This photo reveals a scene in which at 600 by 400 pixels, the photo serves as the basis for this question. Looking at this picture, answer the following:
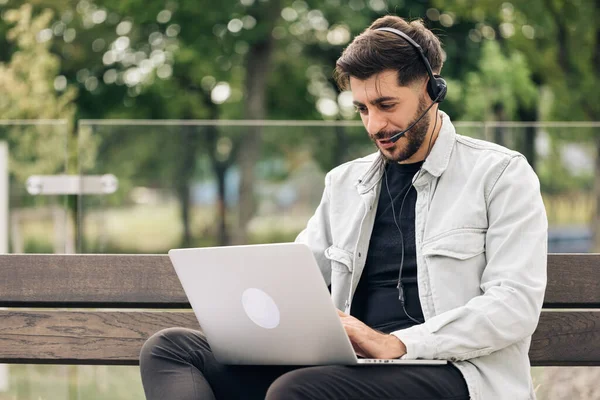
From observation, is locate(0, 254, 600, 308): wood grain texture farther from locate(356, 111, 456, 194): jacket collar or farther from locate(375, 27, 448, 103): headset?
locate(375, 27, 448, 103): headset

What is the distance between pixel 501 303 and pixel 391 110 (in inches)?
26.7

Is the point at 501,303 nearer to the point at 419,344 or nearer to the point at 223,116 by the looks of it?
the point at 419,344

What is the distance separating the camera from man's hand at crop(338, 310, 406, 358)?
2896 mm

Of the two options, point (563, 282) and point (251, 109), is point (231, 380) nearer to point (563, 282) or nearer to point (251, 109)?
point (563, 282)

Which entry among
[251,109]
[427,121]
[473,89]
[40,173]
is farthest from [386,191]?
[473,89]

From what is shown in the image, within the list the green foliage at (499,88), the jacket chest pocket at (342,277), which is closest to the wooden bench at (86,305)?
the jacket chest pocket at (342,277)

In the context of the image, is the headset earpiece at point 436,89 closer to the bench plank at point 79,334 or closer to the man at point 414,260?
the man at point 414,260

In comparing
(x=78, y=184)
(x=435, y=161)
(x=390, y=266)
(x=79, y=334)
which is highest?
(x=435, y=161)

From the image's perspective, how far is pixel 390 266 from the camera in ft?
10.7

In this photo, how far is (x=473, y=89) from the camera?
21.6 m

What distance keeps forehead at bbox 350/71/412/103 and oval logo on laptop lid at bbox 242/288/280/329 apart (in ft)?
2.33

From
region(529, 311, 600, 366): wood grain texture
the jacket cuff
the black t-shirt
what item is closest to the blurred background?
region(529, 311, 600, 366): wood grain texture

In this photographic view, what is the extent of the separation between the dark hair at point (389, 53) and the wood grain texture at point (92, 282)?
3.01 feet

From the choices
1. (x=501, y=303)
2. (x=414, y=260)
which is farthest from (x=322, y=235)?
(x=501, y=303)
